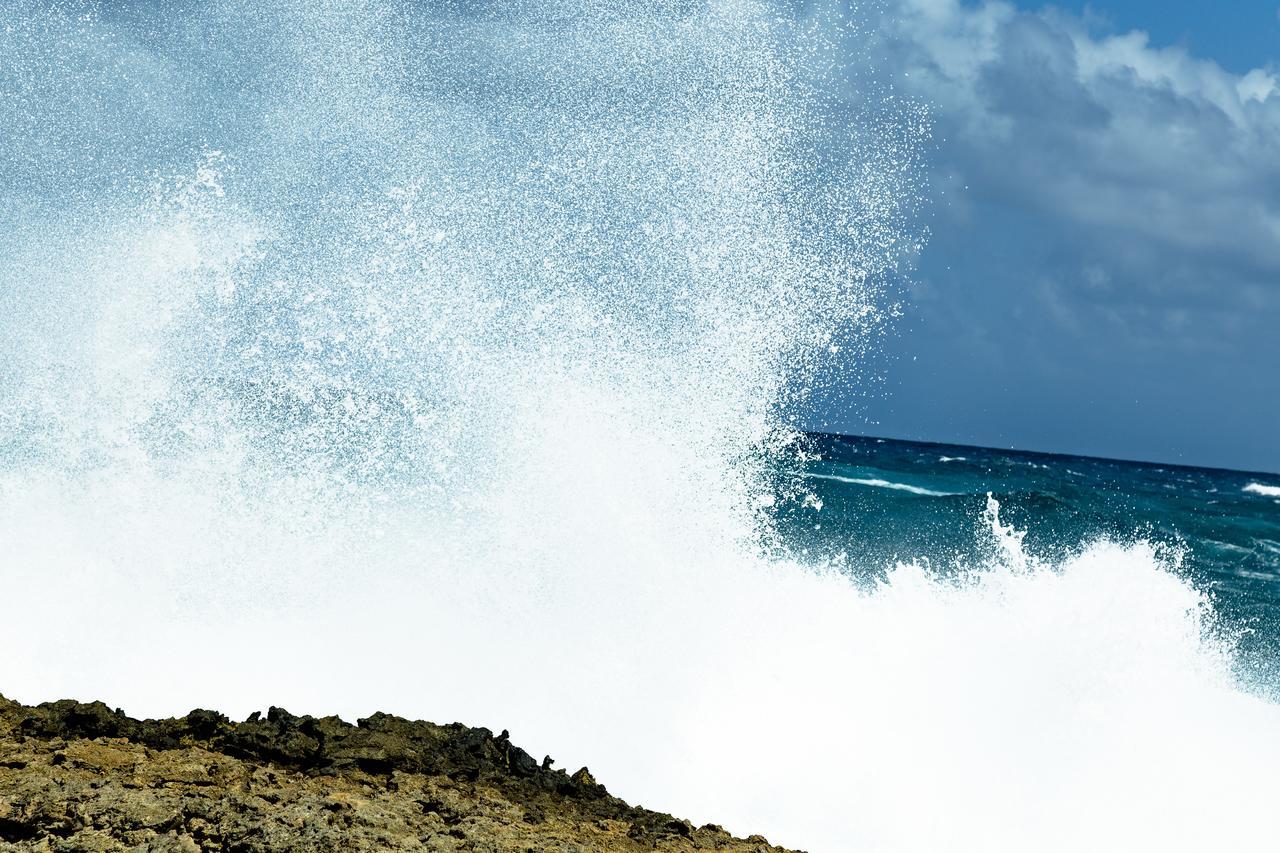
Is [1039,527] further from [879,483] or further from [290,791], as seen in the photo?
[290,791]

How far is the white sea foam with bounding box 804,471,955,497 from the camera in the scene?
27547 millimetres

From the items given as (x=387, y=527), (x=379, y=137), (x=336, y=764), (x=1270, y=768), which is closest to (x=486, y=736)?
(x=336, y=764)

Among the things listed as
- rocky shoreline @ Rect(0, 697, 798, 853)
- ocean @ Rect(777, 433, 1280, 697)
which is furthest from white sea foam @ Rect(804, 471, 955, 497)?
rocky shoreline @ Rect(0, 697, 798, 853)

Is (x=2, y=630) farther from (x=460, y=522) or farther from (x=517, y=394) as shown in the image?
(x=517, y=394)

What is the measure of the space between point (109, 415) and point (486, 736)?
6972 millimetres

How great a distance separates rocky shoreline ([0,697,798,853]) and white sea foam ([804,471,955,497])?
24.3m

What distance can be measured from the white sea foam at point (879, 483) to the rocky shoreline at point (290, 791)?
24271mm

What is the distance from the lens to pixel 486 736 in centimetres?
435

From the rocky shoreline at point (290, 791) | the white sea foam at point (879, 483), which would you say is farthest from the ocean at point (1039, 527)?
the rocky shoreline at point (290, 791)

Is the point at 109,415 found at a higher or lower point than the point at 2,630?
higher

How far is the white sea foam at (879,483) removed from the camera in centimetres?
2755

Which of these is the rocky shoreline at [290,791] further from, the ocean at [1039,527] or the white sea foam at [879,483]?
the white sea foam at [879,483]

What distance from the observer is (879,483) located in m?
29.0

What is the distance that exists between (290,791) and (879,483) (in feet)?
87.4
